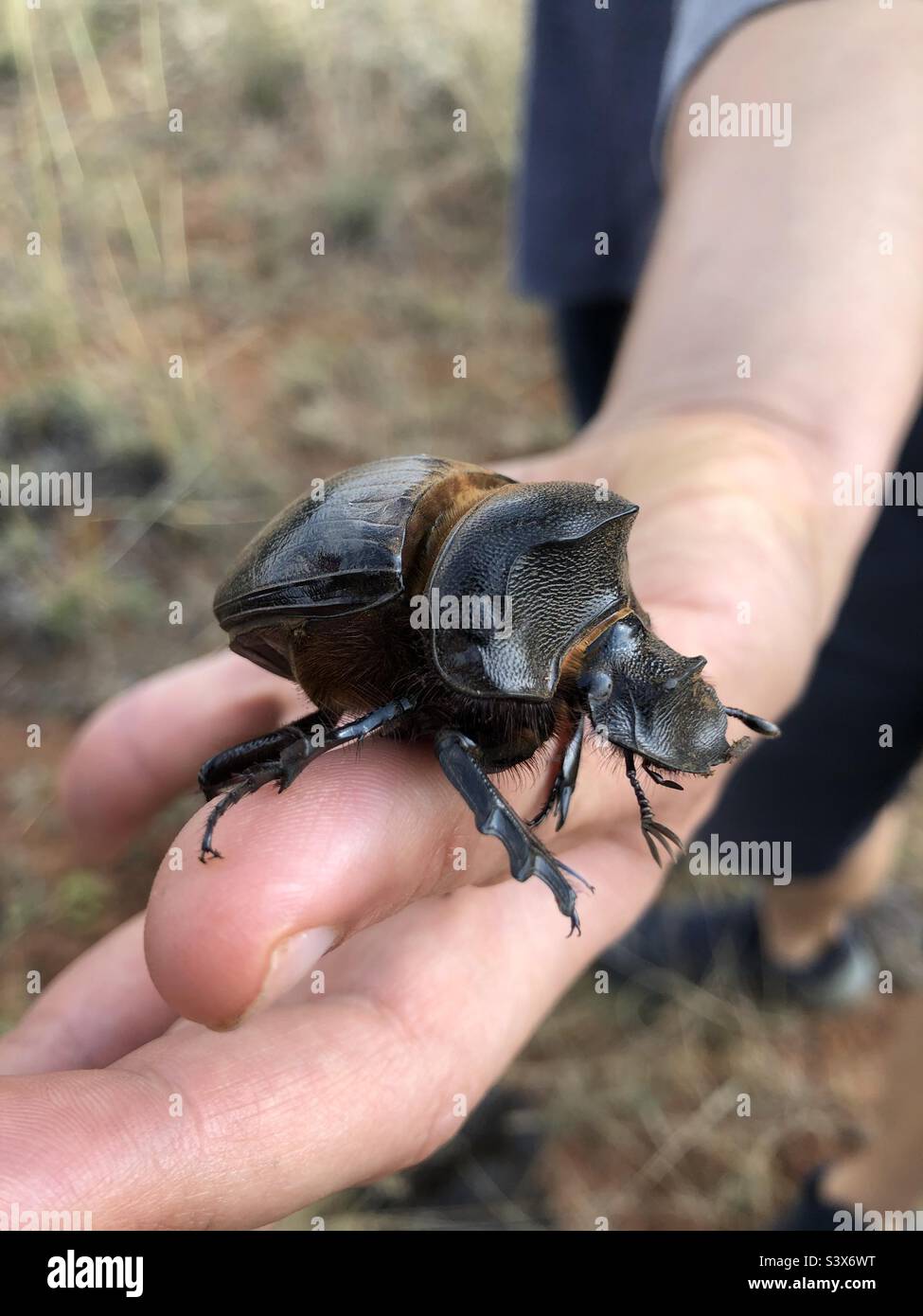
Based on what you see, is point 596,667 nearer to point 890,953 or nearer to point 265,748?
point 265,748

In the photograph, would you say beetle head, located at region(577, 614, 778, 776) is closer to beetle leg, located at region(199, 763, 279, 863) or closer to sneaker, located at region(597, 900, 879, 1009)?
beetle leg, located at region(199, 763, 279, 863)

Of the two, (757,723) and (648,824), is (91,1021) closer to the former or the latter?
(648,824)

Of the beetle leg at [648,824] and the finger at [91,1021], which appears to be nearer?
the beetle leg at [648,824]

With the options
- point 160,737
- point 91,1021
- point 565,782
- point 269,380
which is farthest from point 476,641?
point 269,380

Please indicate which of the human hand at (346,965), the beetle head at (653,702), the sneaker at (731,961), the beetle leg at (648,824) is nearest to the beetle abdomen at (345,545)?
the human hand at (346,965)

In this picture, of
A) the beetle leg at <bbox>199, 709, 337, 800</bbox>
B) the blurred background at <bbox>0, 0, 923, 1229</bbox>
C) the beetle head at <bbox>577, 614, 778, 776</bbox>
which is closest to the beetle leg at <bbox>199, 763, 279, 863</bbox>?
the beetle leg at <bbox>199, 709, 337, 800</bbox>

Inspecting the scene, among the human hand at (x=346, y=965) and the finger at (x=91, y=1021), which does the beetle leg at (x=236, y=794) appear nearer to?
the human hand at (x=346, y=965)
